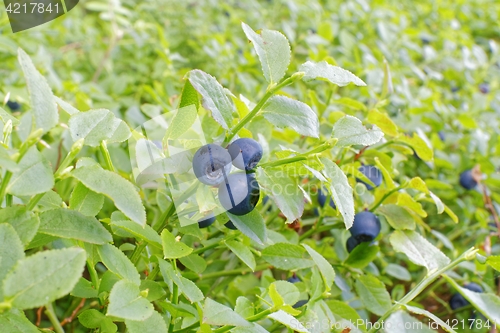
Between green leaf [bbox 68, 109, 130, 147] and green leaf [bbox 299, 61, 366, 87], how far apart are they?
0.38 m

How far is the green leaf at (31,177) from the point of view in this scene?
29.0 inches

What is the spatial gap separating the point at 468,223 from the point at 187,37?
213cm

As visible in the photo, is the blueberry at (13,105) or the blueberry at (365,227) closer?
the blueberry at (365,227)

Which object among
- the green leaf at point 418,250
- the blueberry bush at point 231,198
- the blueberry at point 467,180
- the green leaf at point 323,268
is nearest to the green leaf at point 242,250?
the blueberry bush at point 231,198

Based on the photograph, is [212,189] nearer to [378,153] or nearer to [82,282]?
[82,282]

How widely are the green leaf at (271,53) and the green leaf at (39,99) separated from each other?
1.34 ft

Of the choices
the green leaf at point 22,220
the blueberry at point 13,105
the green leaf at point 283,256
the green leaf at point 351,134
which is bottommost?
the blueberry at point 13,105

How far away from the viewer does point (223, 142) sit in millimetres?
979

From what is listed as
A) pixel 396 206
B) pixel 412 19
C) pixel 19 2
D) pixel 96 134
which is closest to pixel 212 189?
pixel 96 134

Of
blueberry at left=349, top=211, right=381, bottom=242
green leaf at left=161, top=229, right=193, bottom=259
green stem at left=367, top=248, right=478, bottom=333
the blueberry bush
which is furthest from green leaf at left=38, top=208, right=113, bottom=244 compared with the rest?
blueberry at left=349, top=211, right=381, bottom=242

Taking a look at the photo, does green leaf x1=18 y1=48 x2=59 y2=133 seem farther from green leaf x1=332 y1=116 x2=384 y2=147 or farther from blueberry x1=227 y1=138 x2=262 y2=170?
green leaf x1=332 y1=116 x2=384 y2=147

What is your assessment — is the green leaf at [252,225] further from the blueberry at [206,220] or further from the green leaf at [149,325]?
the green leaf at [149,325]

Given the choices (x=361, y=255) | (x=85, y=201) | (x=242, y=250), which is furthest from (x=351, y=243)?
(x=85, y=201)

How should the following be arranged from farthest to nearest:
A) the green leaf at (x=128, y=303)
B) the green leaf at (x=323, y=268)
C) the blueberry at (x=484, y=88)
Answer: the blueberry at (x=484, y=88)
the green leaf at (x=323, y=268)
the green leaf at (x=128, y=303)
